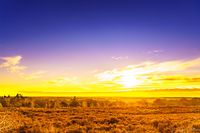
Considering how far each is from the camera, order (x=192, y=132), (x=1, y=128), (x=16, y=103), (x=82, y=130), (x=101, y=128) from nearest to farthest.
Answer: (x=1, y=128) → (x=192, y=132) → (x=82, y=130) → (x=101, y=128) → (x=16, y=103)

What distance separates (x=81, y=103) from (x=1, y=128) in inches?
2479

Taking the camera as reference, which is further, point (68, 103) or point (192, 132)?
point (68, 103)

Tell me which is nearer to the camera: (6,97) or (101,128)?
(101,128)

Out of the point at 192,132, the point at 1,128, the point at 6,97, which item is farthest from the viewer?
the point at 6,97

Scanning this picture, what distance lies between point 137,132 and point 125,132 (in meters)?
0.84

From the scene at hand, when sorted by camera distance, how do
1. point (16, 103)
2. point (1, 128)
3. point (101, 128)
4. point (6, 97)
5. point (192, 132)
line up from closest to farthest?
point (1, 128) → point (192, 132) → point (101, 128) → point (16, 103) → point (6, 97)

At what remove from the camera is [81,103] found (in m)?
80.1

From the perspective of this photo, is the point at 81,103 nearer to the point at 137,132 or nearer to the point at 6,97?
the point at 6,97

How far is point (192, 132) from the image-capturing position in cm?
1986

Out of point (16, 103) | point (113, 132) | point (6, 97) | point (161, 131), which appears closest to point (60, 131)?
point (113, 132)

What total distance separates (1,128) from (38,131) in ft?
11.9

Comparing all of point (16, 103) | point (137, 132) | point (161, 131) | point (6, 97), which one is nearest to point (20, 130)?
point (137, 132)

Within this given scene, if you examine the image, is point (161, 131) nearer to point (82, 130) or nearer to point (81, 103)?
point (82, 130)

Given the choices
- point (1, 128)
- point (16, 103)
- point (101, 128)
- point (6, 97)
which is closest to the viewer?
point (1, 128)
